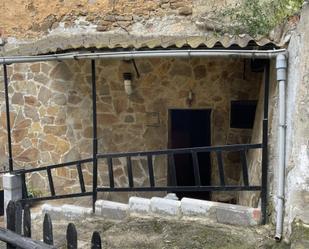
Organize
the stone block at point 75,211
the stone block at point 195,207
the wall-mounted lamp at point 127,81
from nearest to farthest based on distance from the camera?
1. the stone block at point 195,207
2. the stone block at point 75,211
3. the wall-mounted lamp at point 127,81

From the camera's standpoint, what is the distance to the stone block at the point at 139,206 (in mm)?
5367

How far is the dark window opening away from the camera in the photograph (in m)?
7.43

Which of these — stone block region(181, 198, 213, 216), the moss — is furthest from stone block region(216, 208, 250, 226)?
the moss

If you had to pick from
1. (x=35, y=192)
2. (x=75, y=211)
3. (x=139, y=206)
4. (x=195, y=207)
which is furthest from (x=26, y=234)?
(x=35, y=192)

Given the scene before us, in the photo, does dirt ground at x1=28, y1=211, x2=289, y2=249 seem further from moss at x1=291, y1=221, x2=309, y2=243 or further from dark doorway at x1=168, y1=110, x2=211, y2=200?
dark doorway at x1=168, y1=110, x2=211, y2=200

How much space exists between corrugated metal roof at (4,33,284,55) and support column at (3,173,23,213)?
2.12 metres

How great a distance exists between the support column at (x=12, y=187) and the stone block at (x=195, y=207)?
3.26 m

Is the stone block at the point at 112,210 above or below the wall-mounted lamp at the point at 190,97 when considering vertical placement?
below

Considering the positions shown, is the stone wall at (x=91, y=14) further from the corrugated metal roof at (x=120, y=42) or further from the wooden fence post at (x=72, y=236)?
the wooden fence post at (x=72, y=236)

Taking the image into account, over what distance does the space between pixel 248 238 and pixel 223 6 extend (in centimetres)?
448

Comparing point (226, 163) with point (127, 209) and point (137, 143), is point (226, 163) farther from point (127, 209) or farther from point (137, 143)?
A: point (127, 209)

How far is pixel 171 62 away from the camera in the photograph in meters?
7.65

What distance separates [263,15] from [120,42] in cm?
223

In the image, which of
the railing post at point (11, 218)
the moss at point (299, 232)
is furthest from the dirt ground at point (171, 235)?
the railing post at point (11, 218)
